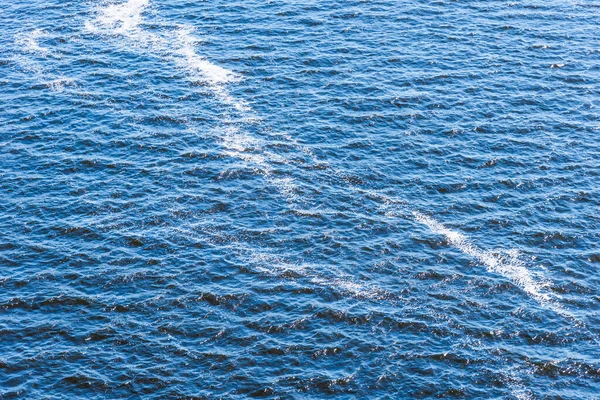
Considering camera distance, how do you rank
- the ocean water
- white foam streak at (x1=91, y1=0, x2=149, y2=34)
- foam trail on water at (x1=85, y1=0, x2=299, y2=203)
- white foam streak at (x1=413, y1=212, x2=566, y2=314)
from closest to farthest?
1. the ocean water
2. white foam streak at (x1=413, y1=212, x2=566, y2=314)
3. foam trail on water at (x1=85, y1=0, x2=299, y2=203)
4. white foam streak at (x1=91, y1=0, x2=149, y2=34)

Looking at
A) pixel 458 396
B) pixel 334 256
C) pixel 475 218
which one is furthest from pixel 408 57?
pixel 458 396

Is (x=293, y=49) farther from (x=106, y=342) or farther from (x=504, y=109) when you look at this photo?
(x=106, y=342)

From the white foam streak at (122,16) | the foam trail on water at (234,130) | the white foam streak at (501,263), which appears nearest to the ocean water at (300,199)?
the white foam streak at (501,263)

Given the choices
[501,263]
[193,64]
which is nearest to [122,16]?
[193,64]

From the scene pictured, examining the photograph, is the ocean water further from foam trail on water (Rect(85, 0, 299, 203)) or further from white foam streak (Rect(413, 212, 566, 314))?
foam trail on water (Rect(85, 0, 299, 203))

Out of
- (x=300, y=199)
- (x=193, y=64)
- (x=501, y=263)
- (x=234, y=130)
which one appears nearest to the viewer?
(x=501, y=263)

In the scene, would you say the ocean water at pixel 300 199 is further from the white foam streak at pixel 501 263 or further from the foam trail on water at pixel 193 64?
the foam trail on water at pixel 193 64

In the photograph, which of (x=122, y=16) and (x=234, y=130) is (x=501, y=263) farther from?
(x=122, y=16)

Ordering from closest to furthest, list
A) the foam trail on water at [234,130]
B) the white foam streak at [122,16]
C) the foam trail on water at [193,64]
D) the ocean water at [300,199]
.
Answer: the ocean water at [300,199] < the foam trail on water at [234,130] < the foam trail on water at [193,64] < the white foam streak at [122,16]

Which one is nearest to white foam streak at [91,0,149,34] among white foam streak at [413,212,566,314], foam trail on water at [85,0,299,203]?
foam trail on water at [85,0,299,203]
